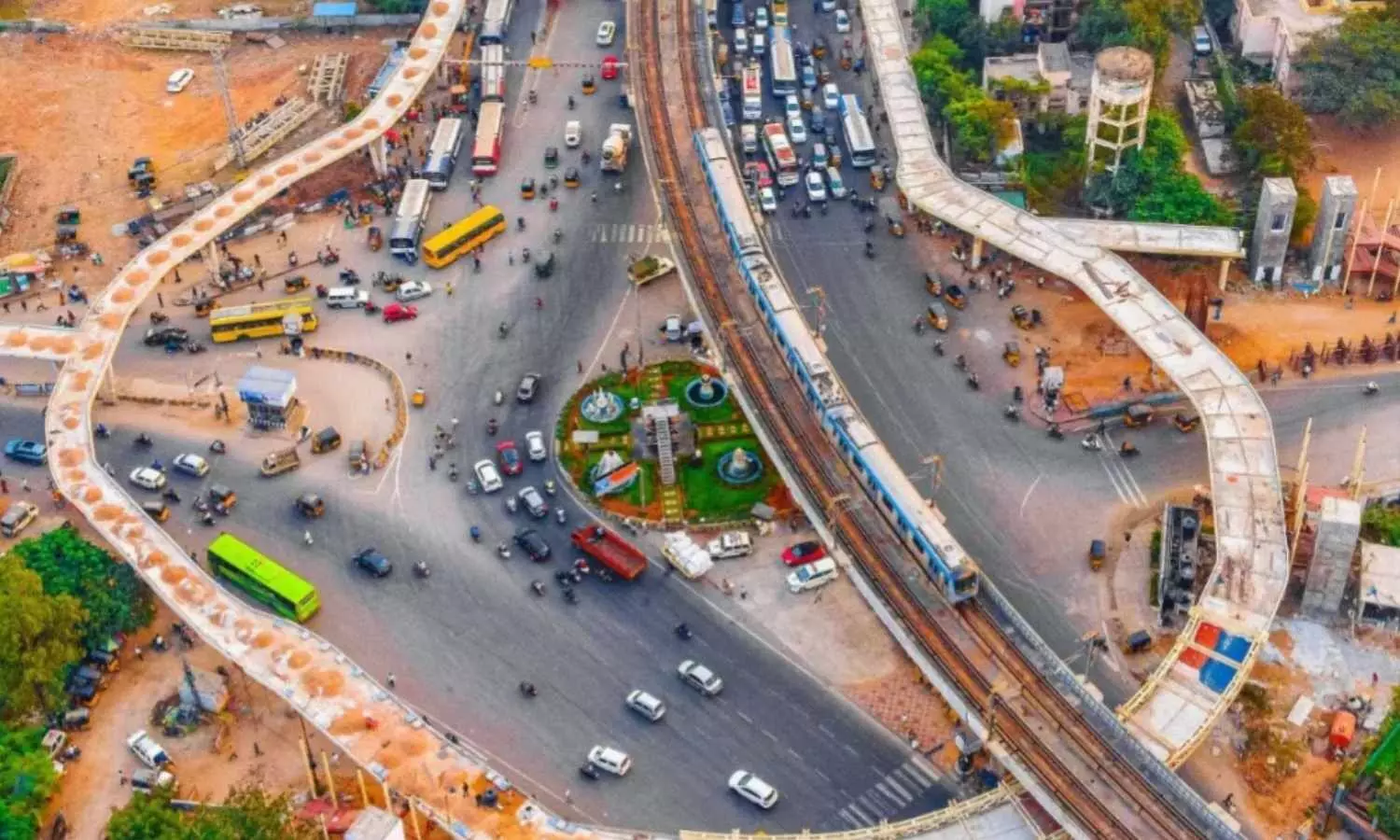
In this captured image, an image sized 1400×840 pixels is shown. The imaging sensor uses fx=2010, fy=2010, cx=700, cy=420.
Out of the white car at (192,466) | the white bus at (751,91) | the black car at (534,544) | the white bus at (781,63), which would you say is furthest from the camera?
the white bus at (781,63)

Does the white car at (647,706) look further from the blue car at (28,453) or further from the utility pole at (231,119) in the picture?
the utility pole at (231,119)

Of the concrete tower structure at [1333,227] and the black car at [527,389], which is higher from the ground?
the concrete tower structure at [1333,227]

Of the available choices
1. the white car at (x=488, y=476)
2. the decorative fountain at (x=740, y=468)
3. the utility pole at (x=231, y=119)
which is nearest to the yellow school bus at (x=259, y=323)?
the white car at (x=488, y=476)

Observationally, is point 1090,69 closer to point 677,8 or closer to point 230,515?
point 677,8

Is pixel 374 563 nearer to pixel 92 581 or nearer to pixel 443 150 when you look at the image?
pixel 92 581

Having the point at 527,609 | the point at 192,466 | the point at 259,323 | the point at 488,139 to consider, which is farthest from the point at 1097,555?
the point at 488,139

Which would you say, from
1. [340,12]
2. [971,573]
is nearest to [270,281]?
[340,12]

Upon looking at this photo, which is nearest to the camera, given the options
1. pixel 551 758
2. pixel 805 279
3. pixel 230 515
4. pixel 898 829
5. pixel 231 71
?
pixel 898 829
